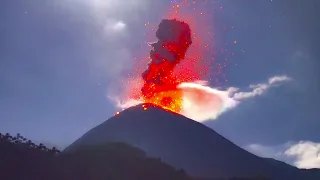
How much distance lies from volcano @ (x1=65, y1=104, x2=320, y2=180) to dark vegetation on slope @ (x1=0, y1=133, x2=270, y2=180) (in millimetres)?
26714

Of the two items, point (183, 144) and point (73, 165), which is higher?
point (183, 144)

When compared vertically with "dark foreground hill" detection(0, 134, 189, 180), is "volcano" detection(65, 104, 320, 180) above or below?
above

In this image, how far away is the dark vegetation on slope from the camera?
4765 centimetres

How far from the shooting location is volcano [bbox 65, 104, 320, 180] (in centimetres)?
10331

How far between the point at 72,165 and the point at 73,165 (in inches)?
8.3

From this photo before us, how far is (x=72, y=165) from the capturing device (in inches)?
2234

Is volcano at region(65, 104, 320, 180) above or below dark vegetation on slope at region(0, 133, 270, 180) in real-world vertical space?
above

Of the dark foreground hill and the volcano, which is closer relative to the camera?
the dark foreground hill

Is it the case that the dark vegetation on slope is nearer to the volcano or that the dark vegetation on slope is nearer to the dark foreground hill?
the dark foreground hill

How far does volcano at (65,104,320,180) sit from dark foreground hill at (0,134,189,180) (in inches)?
1051

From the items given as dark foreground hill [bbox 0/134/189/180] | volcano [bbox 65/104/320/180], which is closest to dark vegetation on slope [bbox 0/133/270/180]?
dark foreground hill [bbox 0/134/189/180]

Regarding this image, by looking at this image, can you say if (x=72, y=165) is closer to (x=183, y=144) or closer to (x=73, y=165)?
(x=73, y=165)

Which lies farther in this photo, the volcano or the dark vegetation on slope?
the volcano

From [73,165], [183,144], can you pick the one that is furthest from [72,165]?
[183,144]
